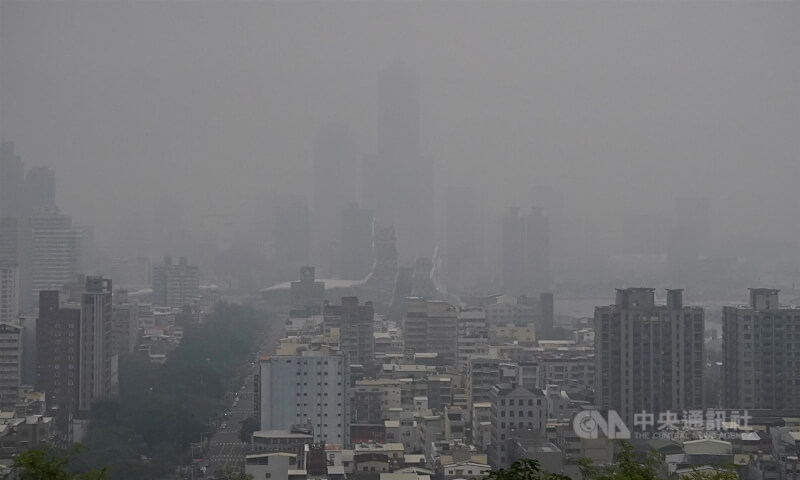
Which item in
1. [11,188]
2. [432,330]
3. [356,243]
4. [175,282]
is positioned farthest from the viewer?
[175,282]

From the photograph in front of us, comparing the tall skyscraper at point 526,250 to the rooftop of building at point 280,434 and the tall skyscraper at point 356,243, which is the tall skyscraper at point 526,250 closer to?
the tall skyscraper at point 356,243

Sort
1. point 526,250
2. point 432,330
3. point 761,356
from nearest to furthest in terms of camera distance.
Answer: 1. point 761,356
2. point 432,330
3. point 526,250

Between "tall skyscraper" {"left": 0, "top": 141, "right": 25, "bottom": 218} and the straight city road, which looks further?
"tall skyscraper" {"left": 0, "top": 141, "right": 25, "bottom": 218}

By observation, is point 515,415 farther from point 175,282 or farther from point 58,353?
point 175,282

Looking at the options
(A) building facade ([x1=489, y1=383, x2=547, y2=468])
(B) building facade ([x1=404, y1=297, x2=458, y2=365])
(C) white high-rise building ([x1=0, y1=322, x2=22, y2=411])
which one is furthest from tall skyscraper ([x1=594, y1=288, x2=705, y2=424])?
(C) white high-rise building ([x1=0, y1=322, x2=22, y2=411])

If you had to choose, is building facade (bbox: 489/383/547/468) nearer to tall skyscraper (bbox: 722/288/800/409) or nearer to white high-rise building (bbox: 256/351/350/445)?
white high-rise building (bbox: 256/351/350/445)

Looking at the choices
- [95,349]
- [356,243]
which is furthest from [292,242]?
[95,349]

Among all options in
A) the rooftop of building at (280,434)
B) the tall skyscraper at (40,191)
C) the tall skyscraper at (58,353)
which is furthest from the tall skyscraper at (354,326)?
the tall skyscraper at (40,191)
